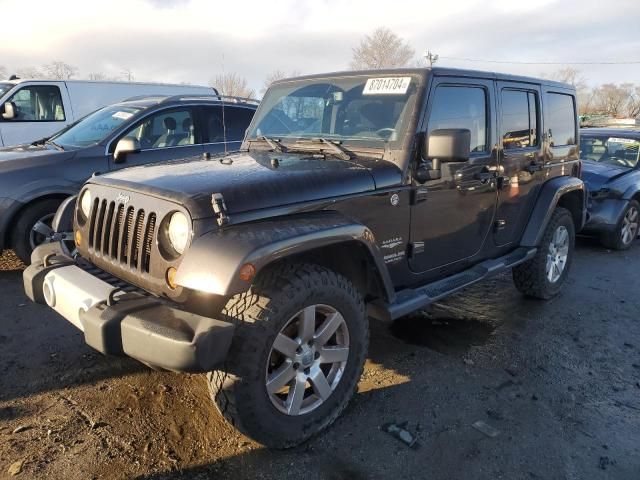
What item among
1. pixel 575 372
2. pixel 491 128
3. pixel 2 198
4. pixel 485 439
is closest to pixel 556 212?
pixel 491 128

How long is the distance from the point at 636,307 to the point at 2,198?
612 centimetres

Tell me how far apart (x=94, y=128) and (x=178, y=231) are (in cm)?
410

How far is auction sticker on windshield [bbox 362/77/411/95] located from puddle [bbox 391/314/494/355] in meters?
1.89

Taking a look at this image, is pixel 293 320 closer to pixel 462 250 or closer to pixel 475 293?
pixel 462 250

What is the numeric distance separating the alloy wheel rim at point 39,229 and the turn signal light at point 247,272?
139 inches

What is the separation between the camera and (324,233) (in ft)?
8.28

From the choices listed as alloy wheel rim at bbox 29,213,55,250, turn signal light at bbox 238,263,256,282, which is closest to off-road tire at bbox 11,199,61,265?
alloy wheel rim at bbox 29,213,55,250

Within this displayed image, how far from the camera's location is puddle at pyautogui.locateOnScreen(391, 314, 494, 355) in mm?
3933

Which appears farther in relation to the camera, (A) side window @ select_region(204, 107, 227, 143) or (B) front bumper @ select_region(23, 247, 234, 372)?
(A) side window @ select_region(204, 107, 227, 143)

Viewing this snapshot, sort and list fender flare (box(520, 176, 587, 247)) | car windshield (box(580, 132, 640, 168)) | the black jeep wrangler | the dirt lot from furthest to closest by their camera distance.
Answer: car windshield (box(580, 132, 640, 168)) < fender flare (box(520, 176, 587, 247)) < the dirt lot < the black jeep wrangler

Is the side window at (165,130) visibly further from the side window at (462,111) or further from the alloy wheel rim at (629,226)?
the alloy wheel rim at (629,226)

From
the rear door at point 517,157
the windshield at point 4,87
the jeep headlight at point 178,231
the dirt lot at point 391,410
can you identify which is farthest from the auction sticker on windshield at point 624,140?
the windshield at point 4,87

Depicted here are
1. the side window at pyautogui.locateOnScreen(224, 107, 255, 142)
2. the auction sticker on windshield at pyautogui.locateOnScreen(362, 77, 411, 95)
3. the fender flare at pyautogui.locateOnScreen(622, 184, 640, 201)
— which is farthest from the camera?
the fender flare at pyautogui.locateOnScreen(622, 184, 640, 201)

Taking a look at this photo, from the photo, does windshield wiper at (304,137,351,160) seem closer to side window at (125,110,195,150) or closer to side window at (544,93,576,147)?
side window at (544,93,576,147)
